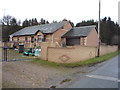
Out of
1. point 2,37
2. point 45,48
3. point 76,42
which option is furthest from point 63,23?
point 2,37

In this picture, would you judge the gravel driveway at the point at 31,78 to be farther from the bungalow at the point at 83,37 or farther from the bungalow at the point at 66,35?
the bungalow at the point at 66,35

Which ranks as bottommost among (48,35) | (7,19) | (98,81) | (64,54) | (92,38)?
(98,81)

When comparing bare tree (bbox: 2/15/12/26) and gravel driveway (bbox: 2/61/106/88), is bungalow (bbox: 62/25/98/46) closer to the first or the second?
gravel driveway (bbox: 2/61/106/88)

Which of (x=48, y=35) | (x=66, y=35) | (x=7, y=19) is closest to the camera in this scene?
(x=48, y=35)

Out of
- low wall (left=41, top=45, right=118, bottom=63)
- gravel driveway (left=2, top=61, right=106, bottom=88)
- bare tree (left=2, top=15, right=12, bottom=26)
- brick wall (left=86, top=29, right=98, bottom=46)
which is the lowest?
gravel driveway (left=2, top=61, right=106, bottom=88)

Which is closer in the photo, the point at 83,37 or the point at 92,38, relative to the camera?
the point at 83,37

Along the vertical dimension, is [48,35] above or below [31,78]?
above

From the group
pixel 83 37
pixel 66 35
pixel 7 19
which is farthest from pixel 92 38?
pixel 7 19

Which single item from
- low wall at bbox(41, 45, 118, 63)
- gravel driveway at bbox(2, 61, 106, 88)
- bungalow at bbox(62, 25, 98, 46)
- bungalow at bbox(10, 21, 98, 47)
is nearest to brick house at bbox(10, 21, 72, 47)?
bungalow at bbox(10, 21, 98, 47)

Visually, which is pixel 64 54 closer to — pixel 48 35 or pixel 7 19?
pixel 48 35

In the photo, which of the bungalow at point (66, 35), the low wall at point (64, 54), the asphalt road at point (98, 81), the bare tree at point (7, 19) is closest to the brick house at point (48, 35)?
the bungalow at point (66, 35)

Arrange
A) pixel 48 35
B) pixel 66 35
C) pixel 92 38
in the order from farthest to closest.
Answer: pixel 66 35 < pixel 48 35 < pixel 92 38

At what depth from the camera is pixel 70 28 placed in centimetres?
3612

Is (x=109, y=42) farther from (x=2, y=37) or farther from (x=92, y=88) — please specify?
(x=92, y=88)
